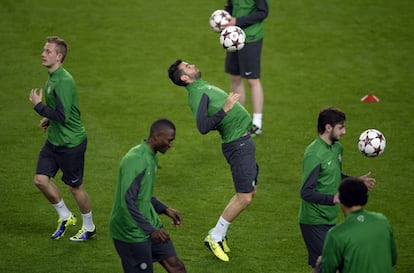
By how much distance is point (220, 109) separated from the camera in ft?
33.5

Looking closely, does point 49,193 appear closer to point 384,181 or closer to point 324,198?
point 324,198

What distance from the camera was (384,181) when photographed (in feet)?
41.8

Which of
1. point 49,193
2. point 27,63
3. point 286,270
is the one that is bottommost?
point 286,270

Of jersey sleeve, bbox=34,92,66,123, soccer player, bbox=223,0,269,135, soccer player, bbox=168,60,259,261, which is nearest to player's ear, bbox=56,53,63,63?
jersey sleeve, bbox=34,92,66,123

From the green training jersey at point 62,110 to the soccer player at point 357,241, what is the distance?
4287 mm

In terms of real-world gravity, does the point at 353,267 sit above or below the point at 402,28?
below

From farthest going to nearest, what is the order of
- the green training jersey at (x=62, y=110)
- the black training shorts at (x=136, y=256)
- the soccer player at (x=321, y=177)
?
the green training jersey at (x=62, y=110), the soccer player at (x=321, y=177), the black training shorts at (x=136, y=256)

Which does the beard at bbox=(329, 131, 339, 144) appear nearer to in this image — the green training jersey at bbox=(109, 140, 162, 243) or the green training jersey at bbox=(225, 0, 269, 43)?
the green training jersey at bbox=(109, 140, 162, 243)

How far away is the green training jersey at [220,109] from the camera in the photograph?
10305mm

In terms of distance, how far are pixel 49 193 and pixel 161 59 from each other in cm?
724

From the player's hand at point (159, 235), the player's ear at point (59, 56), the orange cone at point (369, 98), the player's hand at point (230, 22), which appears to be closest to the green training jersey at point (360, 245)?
the player's hand at point (159, 235)

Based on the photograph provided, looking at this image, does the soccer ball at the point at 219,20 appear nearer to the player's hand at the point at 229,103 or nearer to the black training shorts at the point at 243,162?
the black training shorts at the point at 243,162

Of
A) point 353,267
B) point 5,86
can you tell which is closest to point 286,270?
point 353,267

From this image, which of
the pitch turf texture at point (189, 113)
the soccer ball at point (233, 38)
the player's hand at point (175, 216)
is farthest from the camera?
the soccer ball at point (233, 38)
